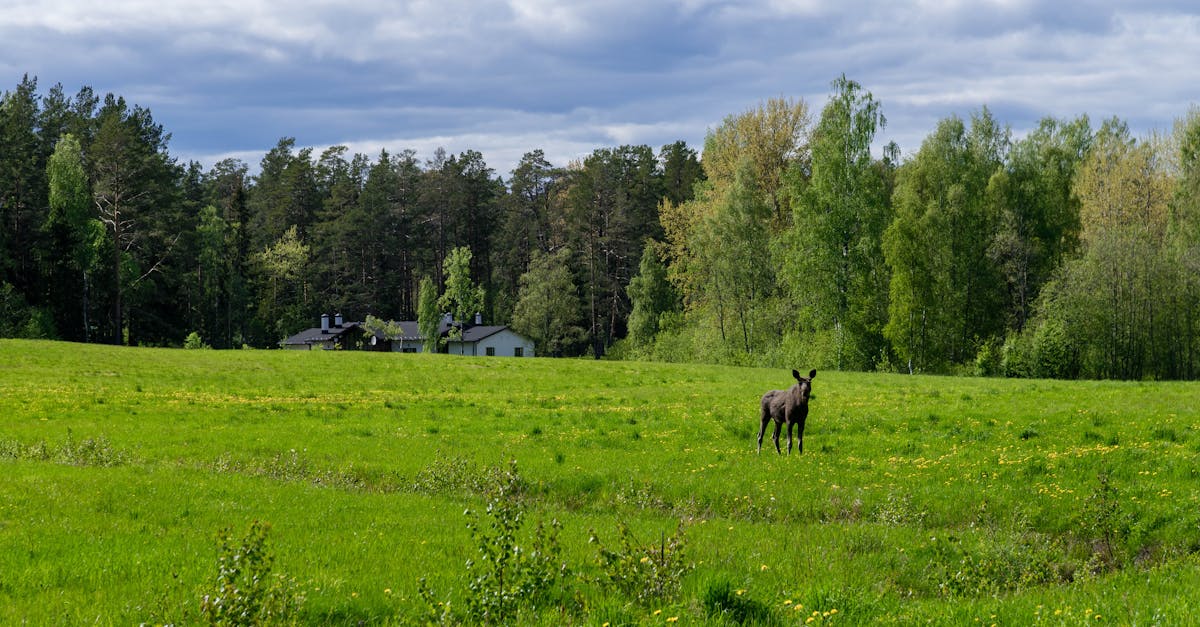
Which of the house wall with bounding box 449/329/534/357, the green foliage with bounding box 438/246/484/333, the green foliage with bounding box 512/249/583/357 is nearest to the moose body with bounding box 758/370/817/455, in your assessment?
the green foliage with bounding box 438/246/484/333

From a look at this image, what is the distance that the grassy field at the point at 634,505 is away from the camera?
28.3ft

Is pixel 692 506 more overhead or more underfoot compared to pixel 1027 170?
more underfoot

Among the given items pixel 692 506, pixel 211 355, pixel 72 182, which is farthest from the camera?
pixel 72 182

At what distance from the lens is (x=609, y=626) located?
755 cm

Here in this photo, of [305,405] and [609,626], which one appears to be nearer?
[609,626]

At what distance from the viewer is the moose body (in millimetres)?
19828

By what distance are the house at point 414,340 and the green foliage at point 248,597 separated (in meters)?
103

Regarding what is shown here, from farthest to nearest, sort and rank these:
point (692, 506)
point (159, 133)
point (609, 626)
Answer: point (159, 133)
point (692, 506)
point (609, 626)

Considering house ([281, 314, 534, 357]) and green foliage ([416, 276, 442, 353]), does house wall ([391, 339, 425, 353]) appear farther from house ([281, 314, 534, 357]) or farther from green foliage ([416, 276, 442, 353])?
green foliage ([416, 276, 442, 353])

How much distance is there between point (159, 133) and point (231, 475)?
385ft

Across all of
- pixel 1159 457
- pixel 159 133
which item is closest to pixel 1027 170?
pixel 1159 457

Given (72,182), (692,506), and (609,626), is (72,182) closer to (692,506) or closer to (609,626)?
(692,506)

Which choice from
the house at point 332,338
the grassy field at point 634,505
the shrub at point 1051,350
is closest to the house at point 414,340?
the house at point 332,338

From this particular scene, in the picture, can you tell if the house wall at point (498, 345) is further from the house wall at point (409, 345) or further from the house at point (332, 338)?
the house at point (332, 338)
